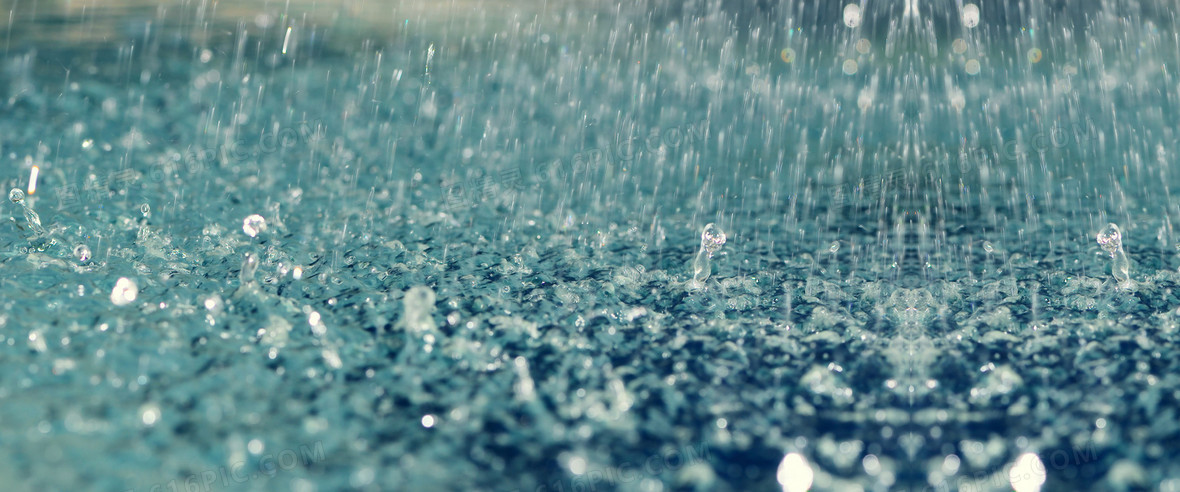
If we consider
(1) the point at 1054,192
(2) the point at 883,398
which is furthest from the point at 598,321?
(1) the point at 1054,192

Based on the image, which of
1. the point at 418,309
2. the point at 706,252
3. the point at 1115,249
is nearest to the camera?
the point at 418,309

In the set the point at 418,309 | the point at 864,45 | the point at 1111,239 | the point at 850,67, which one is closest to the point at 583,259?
the point at 418,309

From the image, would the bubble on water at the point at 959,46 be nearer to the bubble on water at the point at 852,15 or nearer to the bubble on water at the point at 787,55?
the bubble on water at the point at 852,15

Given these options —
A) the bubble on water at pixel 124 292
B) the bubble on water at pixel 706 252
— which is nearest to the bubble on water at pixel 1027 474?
the bubble on water at pixel 706 252

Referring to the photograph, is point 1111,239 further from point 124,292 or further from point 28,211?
point 28,211

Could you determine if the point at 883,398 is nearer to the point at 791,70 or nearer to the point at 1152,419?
the point at 1152,419

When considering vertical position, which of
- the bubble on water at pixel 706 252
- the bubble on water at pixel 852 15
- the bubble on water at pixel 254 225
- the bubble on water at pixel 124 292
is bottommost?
the bubble on water at pixel 124 292
